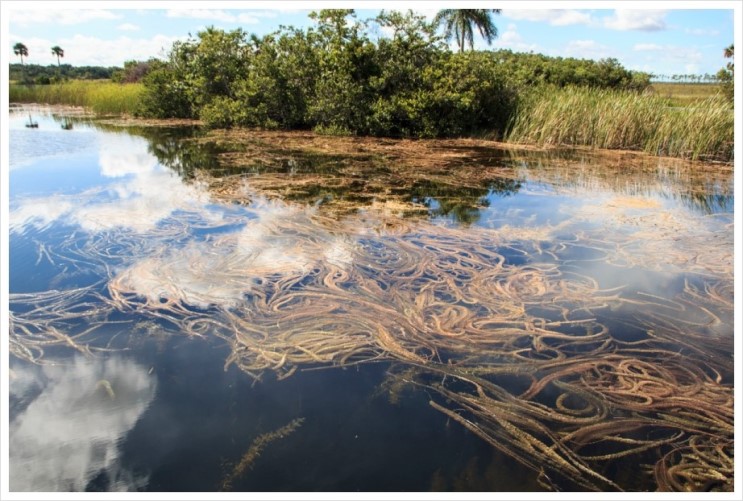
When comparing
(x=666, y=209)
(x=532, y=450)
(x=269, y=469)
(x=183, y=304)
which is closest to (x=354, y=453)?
(x=269, y=469)

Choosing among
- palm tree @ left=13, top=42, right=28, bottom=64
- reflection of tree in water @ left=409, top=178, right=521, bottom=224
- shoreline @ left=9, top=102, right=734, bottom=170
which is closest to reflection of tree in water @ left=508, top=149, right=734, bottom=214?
shoreline @ left=9, top=102, right=734, bottom=170

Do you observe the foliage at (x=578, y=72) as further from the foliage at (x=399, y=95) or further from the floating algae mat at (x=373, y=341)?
the floating algae mat at (x=373, y=341)

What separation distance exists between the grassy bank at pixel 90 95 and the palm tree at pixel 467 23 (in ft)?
37.0

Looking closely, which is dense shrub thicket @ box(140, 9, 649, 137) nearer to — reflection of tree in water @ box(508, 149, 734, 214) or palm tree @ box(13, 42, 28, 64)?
reflection of tree in water @ box(508, 149, 734, 214)

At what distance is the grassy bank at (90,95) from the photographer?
18.1 meters

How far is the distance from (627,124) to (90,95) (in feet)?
65.1

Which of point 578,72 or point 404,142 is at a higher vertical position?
point 578,72

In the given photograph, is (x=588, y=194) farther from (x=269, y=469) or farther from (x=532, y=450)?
(x=269, y=469)

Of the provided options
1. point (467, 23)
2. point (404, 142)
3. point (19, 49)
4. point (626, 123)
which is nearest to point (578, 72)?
point (467, 23)

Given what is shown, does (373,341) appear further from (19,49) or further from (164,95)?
(19,49)

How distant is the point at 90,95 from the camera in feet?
66.6

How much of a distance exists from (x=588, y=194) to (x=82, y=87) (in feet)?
72.0

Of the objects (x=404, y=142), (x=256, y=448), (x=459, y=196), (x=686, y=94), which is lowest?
(x=256, y=448)

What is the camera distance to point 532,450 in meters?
2.06
